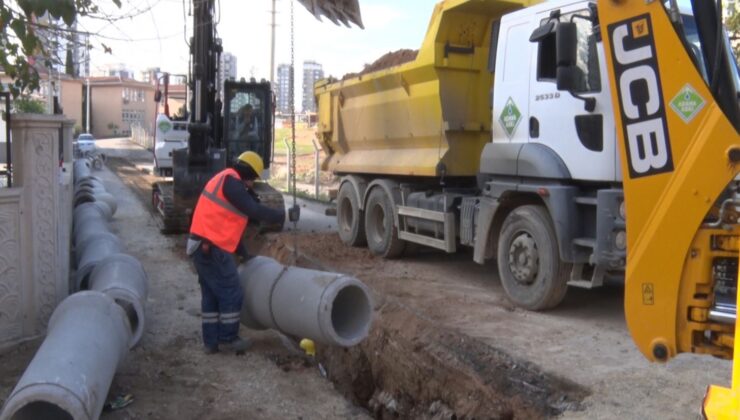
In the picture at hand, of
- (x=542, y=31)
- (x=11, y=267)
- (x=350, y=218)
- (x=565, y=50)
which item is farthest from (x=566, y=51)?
(x=350, y=218)

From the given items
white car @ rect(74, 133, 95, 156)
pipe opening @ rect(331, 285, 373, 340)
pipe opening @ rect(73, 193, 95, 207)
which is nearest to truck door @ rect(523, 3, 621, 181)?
pipe opening @ rect(331, 285, 373, 340)

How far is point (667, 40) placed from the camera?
11.4 feet

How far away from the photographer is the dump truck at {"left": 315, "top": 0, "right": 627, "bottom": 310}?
6.42 metres

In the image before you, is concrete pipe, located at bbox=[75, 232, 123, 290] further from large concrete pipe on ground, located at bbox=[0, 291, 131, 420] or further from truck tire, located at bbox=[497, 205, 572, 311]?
truck tire, located at bbox=[497, 205, 572, 311]

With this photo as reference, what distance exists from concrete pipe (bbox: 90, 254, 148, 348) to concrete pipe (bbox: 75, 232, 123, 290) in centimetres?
16

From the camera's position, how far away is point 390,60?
10070 mm

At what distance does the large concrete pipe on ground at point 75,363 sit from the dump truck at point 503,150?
3.98 metres

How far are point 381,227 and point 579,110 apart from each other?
4.83m

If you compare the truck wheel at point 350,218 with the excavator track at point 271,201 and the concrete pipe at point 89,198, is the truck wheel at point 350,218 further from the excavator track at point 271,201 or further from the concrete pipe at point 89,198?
the concrete pipe at point 89,198

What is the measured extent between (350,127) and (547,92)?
15.7 feet

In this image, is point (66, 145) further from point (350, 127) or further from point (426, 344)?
point (426, 344)

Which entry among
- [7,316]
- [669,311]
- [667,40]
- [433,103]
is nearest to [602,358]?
[669,311]

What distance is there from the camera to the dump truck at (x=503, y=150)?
21.1 ft

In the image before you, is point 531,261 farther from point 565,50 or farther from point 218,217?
point 218,217
